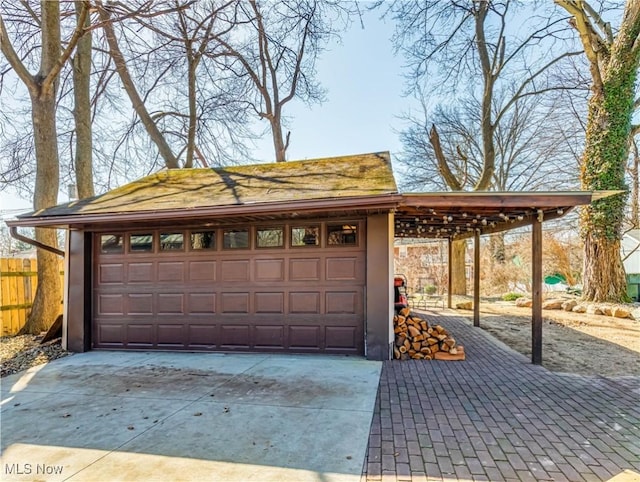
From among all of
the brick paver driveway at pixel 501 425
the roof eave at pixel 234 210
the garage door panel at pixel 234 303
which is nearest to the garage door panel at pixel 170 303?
the garage door panel at pixel 234 303

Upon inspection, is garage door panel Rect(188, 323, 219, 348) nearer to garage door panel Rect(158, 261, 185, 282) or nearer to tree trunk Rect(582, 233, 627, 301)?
garage door panel Rect(158, 261, 185, 282)

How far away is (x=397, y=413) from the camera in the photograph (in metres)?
3.51

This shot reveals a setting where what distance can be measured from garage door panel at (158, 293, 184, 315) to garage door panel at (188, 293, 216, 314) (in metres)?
0.18

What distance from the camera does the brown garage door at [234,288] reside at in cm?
577

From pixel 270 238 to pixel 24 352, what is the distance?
4512 mm

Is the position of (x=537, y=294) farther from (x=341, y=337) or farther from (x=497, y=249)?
(x=497, y=249)

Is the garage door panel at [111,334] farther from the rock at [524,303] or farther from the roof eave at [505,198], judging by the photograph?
the rock at [524,303]

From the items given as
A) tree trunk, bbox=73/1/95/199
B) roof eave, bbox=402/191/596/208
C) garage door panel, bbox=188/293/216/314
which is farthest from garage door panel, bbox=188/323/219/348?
tree trunk, bbox=73/1/95/199

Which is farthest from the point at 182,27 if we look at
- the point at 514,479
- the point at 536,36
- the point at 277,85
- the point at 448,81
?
the point at 514,479

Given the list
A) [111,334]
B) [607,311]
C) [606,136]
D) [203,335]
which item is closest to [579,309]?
[607,311]

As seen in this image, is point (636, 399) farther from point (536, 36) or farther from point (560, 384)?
point (536, 36)

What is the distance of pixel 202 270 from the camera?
20.6 ft

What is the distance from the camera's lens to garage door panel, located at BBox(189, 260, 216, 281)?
6.25 meters

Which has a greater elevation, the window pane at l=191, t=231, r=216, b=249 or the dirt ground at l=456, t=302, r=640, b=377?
the window pane at l=191, t=231, r=216, b=249
